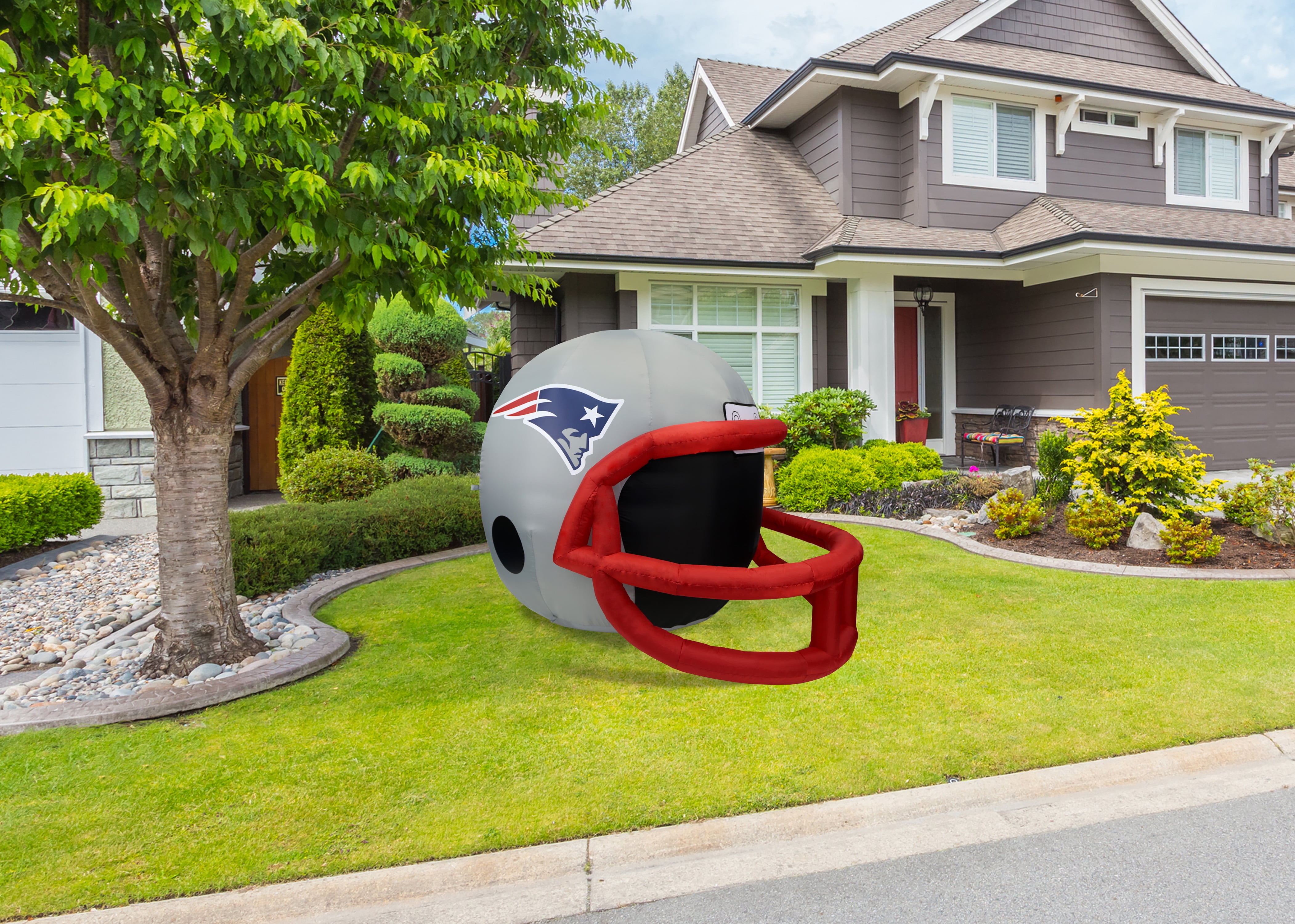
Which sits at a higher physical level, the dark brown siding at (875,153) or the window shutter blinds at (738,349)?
the dark brown siding at (875,153)

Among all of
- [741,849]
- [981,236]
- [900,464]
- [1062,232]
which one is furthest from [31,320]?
[1062,232]

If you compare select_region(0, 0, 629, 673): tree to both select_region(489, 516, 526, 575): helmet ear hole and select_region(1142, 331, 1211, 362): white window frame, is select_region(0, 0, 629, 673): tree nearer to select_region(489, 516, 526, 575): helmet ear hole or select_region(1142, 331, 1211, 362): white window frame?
Answer: select_region(489, 516, 526, 575): helmet ear hole

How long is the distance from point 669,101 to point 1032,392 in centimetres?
3243

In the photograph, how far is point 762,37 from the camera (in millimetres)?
92062

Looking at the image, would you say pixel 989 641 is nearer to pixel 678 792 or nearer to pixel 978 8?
pixel 678 792

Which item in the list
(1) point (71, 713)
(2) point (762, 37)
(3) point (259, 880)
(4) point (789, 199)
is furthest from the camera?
(2) point (762, 37)

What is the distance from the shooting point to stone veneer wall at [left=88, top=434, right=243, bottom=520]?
11859mm

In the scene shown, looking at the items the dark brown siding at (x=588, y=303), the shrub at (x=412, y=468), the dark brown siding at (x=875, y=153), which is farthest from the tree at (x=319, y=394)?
the dark brown siding at (x=875, y=153)

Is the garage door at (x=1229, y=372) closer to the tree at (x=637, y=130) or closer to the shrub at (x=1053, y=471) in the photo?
the shrub at (x=1053, y=471)

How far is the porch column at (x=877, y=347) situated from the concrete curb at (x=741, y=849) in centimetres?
939

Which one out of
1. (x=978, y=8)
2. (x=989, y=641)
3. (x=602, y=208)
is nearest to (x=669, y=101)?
(x=978, y=8)

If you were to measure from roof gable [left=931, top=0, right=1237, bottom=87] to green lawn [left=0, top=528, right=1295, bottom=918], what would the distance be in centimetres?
1272

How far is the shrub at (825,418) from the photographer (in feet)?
39.6

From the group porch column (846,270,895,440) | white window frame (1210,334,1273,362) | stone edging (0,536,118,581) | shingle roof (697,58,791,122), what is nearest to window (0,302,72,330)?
stone edging (0,536,118,581)
